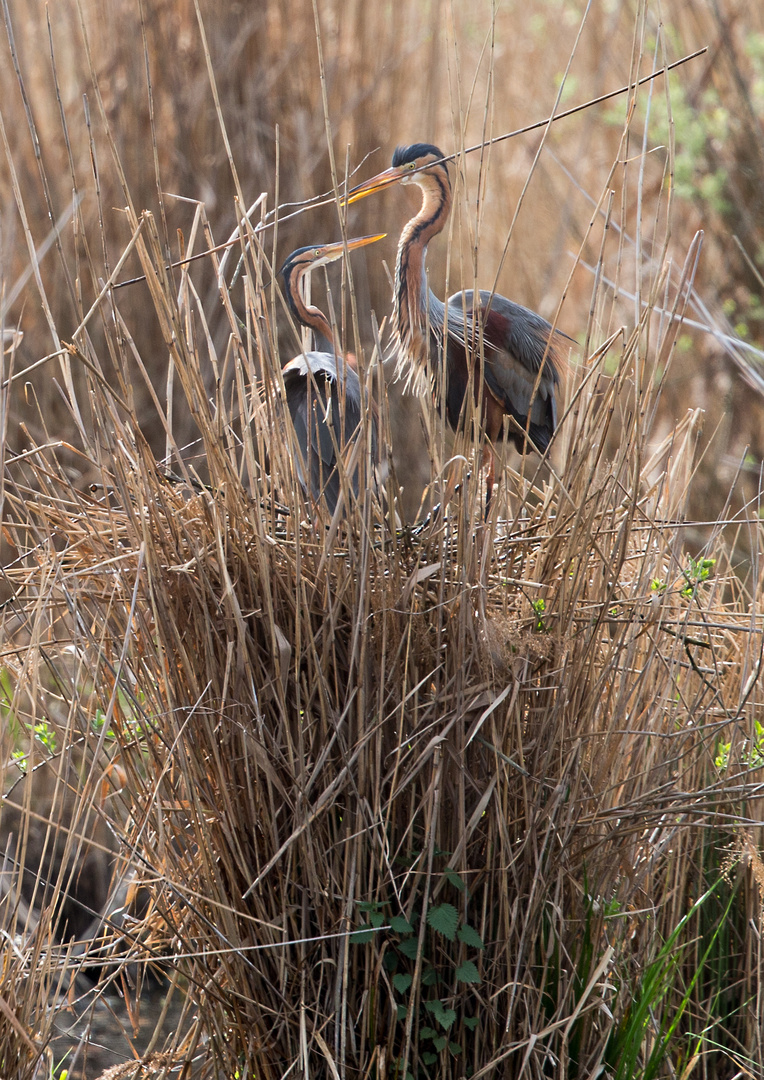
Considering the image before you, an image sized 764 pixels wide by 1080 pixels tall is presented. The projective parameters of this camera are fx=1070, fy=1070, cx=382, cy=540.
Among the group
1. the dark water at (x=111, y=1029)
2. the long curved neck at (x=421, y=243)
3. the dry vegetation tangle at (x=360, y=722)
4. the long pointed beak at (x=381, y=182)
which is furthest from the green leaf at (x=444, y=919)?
the dark water at (x=111, y=1029)

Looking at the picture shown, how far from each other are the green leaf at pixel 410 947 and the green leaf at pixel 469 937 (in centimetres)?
5

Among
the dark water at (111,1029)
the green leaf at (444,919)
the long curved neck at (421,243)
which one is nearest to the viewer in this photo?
the green leaf at (444,919)

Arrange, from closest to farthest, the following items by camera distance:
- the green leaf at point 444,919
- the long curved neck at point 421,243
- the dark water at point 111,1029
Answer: the green leaf at point 444,919
the long curved neck at point 421,243
the dark water at point 111,1029

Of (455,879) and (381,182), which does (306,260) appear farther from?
(455,879)

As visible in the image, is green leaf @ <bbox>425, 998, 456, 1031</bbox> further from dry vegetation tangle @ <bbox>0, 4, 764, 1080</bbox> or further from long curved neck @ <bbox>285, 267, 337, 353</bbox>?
long curved neck @ <bbox>285, 267, 337, 353</bbox>

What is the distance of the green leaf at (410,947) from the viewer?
1125mm

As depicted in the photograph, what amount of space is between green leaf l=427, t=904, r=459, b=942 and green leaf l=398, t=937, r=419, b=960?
0.03m

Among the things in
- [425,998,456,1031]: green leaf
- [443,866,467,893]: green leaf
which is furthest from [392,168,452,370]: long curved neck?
[425,998,456,1031]: green leaf

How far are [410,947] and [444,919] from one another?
0.05 meters

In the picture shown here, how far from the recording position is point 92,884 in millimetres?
2754

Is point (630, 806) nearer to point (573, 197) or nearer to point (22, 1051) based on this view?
point (22, 1051)

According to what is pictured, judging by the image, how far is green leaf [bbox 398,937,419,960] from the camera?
3.69 ft

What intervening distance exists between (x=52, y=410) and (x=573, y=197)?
240 centimetres

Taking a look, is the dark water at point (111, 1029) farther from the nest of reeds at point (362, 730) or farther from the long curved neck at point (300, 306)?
the long curved neck at point (300, 306)
